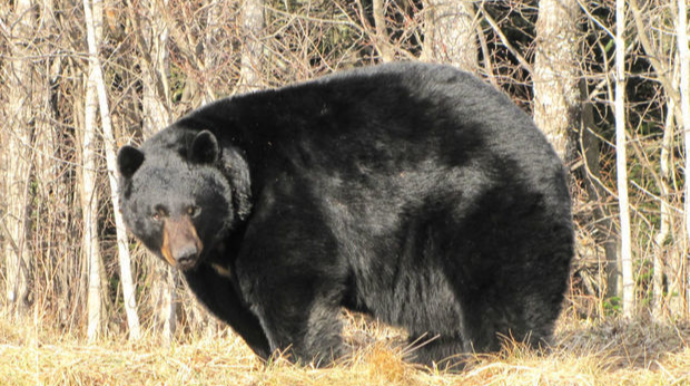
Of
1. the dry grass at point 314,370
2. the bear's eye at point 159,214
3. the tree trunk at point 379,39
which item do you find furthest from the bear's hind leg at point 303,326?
the tree trunk at point 379,39

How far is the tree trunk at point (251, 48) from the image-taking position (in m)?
8.32

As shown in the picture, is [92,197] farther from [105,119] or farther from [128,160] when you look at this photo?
[128,160]

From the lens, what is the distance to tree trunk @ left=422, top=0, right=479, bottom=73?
9297mm

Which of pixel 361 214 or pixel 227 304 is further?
pixel 227 304

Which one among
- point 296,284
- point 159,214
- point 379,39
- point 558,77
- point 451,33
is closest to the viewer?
point 296,284

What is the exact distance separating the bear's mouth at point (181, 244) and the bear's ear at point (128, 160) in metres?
0.36

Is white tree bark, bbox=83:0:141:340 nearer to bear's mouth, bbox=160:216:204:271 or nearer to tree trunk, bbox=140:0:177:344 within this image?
tree trunk, bbox=140:0:177:344

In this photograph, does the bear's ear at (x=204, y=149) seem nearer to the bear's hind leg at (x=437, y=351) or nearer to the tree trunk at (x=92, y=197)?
the bear's hind leg at (x=437, y=351)

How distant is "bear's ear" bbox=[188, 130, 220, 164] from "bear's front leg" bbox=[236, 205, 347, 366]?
444mm

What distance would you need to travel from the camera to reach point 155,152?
16.3ft

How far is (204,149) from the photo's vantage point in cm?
485

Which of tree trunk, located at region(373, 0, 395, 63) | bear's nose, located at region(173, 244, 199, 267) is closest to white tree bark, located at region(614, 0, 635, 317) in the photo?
tree trunk, located at region(373, 0, 395, 63)

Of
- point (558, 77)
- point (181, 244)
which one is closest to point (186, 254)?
point (181, 244)

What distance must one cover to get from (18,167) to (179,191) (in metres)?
5.53
